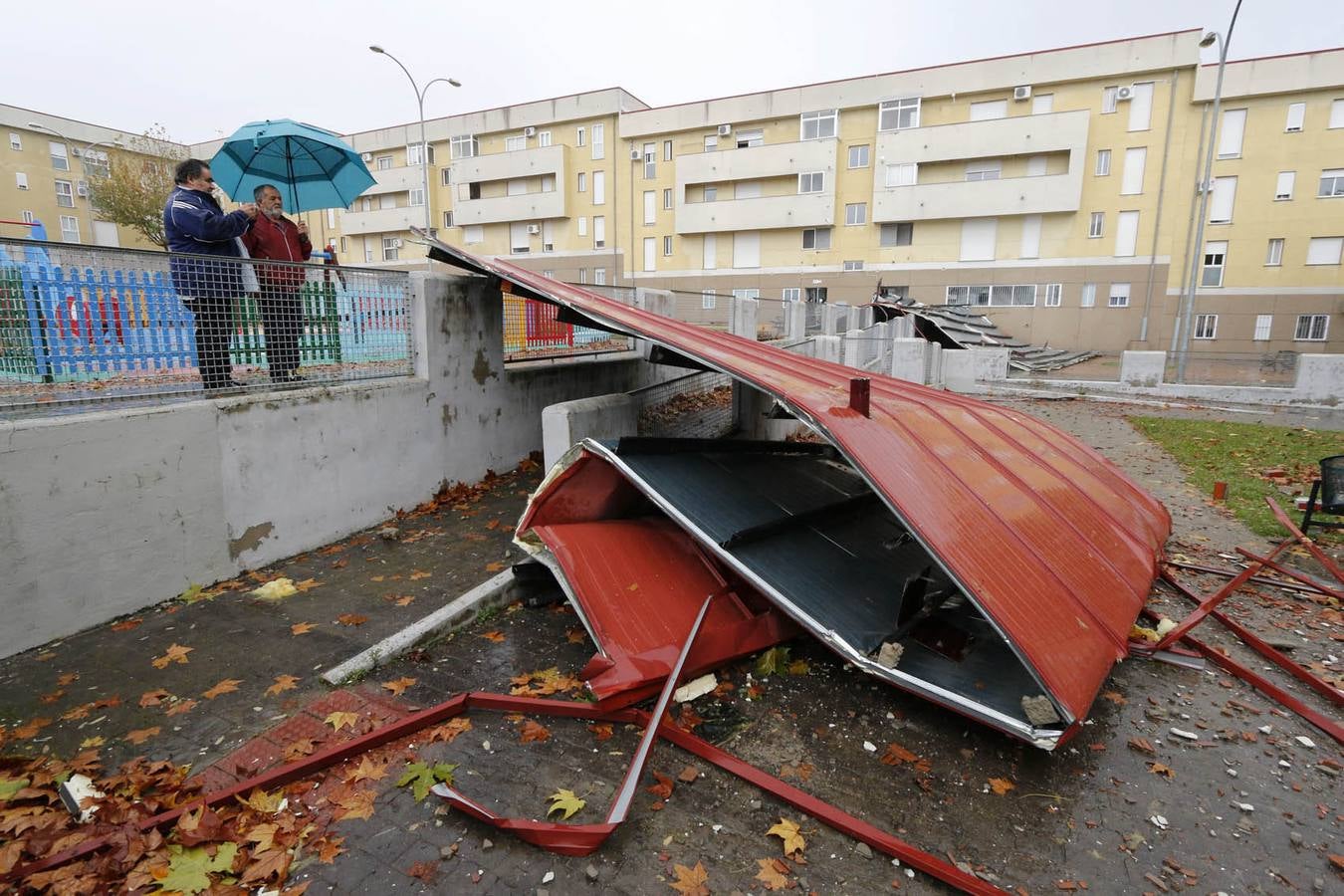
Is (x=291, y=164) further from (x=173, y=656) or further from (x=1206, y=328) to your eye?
(x=1206, y=328)

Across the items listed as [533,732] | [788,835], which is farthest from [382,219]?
[788,835]

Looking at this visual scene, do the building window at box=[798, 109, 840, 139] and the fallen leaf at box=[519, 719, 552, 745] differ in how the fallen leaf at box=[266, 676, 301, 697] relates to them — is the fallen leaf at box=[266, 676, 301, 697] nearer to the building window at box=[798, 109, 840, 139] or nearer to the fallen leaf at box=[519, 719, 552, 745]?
the fallen leaf at box=[519, 719, 552, 745]

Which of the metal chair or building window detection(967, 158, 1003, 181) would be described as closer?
→ the metal chair

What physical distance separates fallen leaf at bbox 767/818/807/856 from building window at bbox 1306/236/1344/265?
116 feet

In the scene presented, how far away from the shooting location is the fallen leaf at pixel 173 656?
3549 millimetres

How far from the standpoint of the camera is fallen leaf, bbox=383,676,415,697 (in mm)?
3371

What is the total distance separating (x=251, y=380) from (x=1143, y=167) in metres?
33.5

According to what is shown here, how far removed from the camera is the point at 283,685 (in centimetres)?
Answer: 337

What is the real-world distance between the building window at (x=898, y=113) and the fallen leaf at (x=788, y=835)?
33418 mm

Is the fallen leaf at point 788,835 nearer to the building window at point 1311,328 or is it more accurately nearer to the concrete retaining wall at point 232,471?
the concrete retaining wall at point 232,471

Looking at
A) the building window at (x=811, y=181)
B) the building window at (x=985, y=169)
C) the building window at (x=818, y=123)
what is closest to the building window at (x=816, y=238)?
the building window at (x=811, y=181)

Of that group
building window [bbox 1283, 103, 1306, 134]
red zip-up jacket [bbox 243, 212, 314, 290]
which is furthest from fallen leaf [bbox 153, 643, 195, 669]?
building window [bbox 1283, 103, 1306, 134]

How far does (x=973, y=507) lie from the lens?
3.51 metres

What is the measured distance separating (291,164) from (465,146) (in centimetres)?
3769
